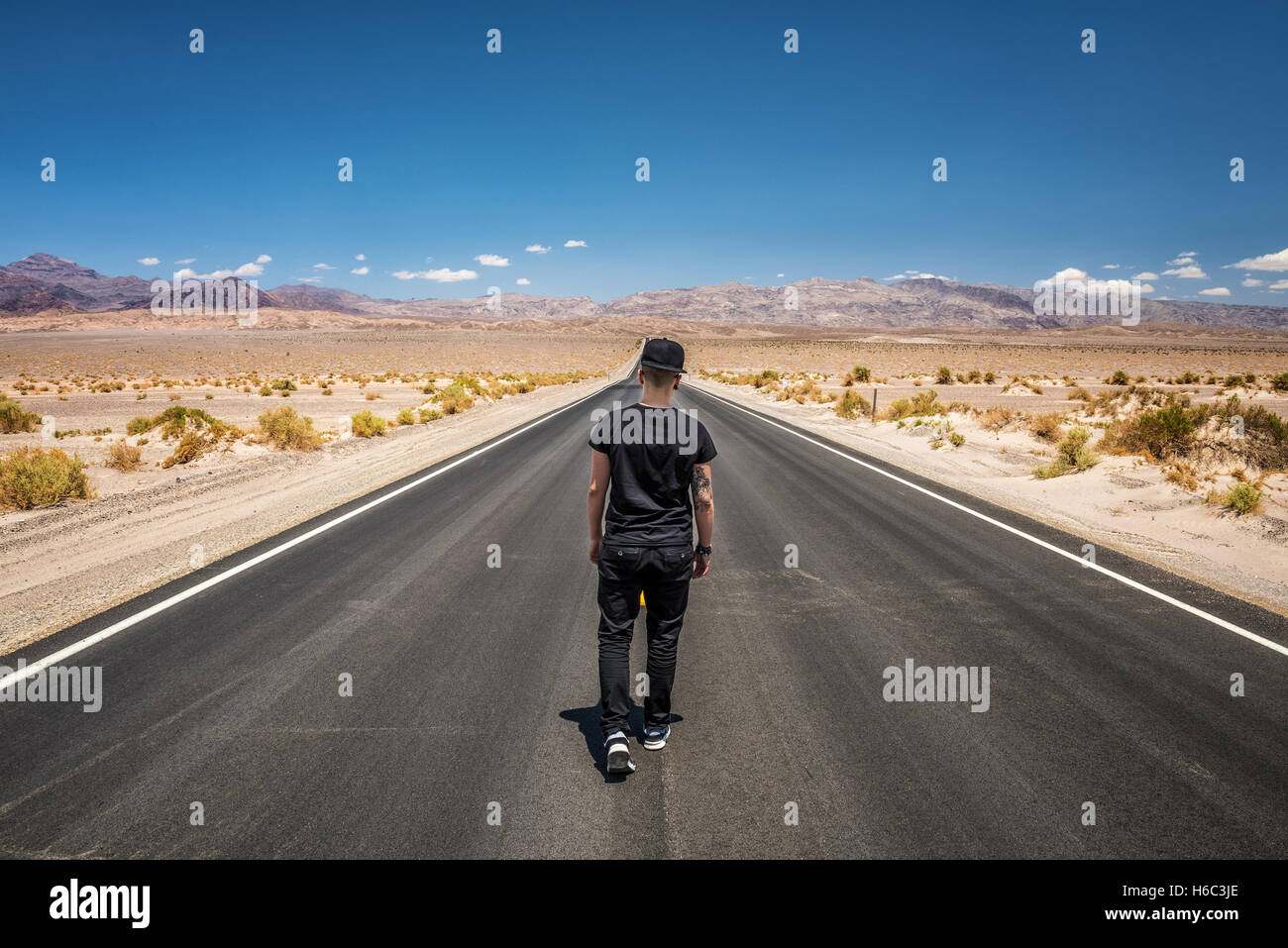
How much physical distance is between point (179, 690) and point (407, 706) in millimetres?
1508

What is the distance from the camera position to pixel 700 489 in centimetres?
344

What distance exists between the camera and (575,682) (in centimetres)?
432

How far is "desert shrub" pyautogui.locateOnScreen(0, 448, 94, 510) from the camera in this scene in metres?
10.1

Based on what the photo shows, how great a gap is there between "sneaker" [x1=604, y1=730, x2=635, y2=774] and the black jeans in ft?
0.15

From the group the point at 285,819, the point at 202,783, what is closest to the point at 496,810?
the point at 285,819

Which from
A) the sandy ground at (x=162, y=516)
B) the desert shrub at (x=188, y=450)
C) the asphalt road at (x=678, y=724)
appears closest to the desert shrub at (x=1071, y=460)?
the asphalt road at (x=678, y=724)

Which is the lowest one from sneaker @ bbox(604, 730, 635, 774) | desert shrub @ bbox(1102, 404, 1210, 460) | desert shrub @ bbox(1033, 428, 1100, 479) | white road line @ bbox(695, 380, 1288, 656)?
sneaker @ bbox(604, 730, 635, 774)

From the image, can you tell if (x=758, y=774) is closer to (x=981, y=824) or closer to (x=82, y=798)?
(x=981, y=824)

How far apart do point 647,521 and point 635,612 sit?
0.51 m

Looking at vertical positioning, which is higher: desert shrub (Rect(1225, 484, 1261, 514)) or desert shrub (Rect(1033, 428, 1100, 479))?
desert shrub (Rect(1033, 428, 1100, 479))

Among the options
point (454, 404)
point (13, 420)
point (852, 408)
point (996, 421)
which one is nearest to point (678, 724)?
point (996, 421)

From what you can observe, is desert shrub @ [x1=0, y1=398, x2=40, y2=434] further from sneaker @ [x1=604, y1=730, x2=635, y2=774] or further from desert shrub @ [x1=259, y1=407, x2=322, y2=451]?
sneaker @ [x1=604, y1=730, x2=635, y2=774]

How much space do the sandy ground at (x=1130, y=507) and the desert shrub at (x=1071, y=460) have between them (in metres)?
0.19

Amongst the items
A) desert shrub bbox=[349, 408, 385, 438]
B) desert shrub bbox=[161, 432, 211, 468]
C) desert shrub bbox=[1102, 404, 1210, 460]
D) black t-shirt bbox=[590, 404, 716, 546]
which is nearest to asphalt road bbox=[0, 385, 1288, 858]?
black t-shirt bbox=[590, 404, 716, 546]
